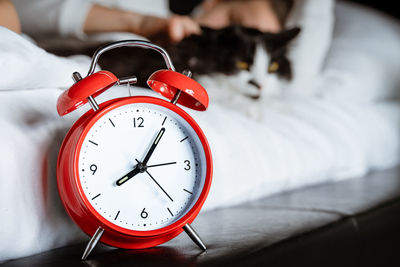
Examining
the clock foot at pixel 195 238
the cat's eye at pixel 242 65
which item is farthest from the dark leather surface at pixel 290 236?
the cat's eye at pixel 242 65

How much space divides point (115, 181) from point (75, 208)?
6 centimetres

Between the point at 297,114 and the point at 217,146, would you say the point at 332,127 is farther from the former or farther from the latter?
the point at 217,146

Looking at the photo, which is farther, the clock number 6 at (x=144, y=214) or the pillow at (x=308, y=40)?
the pillow at (x=308, y=40)

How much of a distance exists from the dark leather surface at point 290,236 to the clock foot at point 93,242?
0.01 meters

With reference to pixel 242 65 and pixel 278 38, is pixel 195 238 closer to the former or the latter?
pixel 242 65

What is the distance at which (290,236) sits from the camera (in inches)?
27.4

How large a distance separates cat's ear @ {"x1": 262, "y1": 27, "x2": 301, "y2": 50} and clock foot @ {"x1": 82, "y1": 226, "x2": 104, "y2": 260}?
871mm

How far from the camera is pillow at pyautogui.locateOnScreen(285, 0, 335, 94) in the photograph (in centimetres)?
153

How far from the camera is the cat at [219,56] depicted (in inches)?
46.6

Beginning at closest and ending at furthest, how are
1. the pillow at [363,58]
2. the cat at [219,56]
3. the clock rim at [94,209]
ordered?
the clock rim at [94,209] → the cat at [219,56] → the pillow at [363,58]

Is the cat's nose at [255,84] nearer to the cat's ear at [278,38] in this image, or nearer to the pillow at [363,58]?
the cat's ear at [278,38]

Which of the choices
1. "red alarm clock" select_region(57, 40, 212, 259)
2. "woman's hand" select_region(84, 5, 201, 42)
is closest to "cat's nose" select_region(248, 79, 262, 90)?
"woman's hand" select_region(84, 5, 201, 42)

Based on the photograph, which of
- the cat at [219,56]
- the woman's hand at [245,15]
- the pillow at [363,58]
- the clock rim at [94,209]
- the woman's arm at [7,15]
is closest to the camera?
the clock rim at [94,209]

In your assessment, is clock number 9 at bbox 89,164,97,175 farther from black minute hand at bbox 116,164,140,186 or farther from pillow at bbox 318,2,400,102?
pillow at bbox 318,2,400,102
